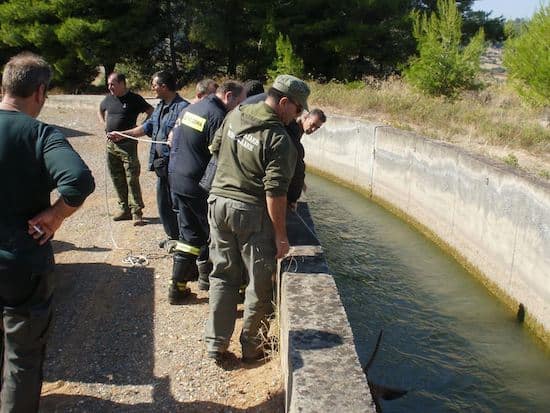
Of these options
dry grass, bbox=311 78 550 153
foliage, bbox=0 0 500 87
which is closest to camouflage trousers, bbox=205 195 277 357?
dry grass, bbox=311 78 550 153

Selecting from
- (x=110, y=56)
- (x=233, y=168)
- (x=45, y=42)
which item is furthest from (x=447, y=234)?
(x=45, y=42)

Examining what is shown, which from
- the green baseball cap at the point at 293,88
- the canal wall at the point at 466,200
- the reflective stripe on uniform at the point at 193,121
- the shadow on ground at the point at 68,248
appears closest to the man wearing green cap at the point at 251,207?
the green baseball cap at the point at 293,88

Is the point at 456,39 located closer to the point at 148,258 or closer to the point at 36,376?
the point at 148,258

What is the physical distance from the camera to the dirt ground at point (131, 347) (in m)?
3.31

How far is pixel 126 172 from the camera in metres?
6.64

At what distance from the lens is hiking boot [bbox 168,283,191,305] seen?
14.9 feet

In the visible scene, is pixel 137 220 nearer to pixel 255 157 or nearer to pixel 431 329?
pixel 431 329

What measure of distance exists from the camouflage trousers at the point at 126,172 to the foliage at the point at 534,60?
9.06m

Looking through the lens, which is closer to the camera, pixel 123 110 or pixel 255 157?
pixel 255 157

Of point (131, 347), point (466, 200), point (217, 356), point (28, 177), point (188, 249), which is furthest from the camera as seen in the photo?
point (466, 200)

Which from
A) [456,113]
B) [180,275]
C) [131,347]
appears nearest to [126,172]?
[180,275]

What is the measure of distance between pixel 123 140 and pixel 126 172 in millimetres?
420

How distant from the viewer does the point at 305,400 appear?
2.41 metres

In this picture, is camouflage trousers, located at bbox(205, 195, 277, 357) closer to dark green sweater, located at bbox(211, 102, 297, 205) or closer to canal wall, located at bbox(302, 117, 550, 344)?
dark green sweater, located at bbox(211, 102, 297, 205)
